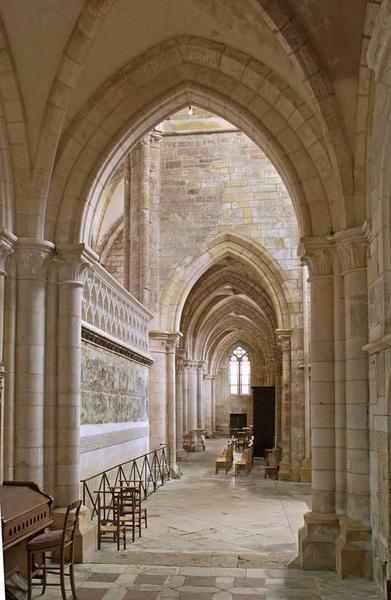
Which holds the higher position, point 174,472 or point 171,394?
point 171,394

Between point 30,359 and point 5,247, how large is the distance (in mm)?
1254

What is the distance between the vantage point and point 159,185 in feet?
57.3

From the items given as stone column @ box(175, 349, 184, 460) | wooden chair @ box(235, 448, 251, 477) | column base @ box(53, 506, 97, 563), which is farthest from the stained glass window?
column base @ box(53, 506, 97, 563)

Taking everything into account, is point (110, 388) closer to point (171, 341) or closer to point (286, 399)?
point (171, 341)

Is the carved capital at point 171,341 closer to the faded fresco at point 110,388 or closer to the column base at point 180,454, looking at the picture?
the faded fresco at point 110,388

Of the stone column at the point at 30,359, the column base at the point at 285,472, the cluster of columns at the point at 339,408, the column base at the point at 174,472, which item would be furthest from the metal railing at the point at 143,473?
the cluster of columns at the point at 339,408

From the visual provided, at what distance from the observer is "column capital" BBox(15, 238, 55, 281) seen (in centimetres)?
727

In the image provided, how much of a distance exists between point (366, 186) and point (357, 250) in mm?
672

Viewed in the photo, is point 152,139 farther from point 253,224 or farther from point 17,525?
point 17,525

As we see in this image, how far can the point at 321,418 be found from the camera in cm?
722

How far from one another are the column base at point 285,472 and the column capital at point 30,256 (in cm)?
1082

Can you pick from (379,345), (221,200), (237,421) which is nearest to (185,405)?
(221,200)

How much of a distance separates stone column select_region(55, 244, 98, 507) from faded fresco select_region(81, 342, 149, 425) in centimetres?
119

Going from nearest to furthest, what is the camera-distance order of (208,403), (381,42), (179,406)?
(381,42)
(179,406)
(208,403)
